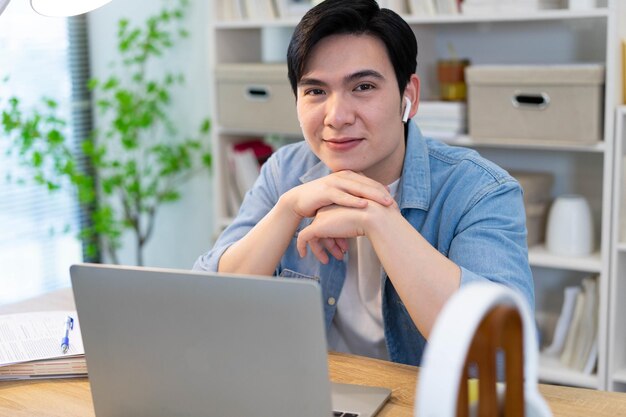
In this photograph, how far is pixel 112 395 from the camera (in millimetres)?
1230

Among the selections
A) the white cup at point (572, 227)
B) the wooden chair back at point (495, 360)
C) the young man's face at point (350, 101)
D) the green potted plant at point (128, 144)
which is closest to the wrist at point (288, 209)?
the young man's face at point (350, 101)

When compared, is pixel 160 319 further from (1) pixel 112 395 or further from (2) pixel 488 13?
(2) pixel 488 13

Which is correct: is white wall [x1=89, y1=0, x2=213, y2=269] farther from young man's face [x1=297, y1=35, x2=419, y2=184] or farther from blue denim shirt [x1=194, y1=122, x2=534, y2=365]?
young man's face [x1=297, y1=35, x2=419, y2=184]

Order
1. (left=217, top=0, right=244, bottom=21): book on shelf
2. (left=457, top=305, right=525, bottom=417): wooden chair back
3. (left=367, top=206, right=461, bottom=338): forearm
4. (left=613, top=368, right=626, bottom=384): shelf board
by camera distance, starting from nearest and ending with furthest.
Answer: (left=457, top=305, right=525, bottom=417): wooden chair back
(left=367, top=206, right=461, bottom=338): forearm
(left=613, top=368, right=626, bottom=384): shelf board
(left=217, top=0, right=244, bottom=21): book on shelf

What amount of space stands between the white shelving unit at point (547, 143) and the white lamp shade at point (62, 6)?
1.52m

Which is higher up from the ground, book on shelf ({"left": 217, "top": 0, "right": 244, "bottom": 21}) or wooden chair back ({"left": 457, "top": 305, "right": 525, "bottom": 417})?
book on shelf ({"left": 217, "top": 0, "right": 244, "bottom": 21})

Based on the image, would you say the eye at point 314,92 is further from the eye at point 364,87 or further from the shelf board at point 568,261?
the shelf board at point 568,261

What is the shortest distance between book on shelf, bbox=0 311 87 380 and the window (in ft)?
6.69

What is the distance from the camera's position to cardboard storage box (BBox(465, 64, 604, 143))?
8.54 ft

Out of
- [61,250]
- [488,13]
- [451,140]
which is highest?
[488,13]

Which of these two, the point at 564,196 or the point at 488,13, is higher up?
the point at 488,13

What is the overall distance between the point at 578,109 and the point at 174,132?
1838 millimetres

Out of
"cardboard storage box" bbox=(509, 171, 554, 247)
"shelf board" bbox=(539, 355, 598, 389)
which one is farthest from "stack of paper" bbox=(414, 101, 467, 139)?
"shelf board" bbox=(539, 355, 598, 389)

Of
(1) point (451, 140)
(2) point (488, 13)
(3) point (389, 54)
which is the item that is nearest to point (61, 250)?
(1) point (451, 140)
